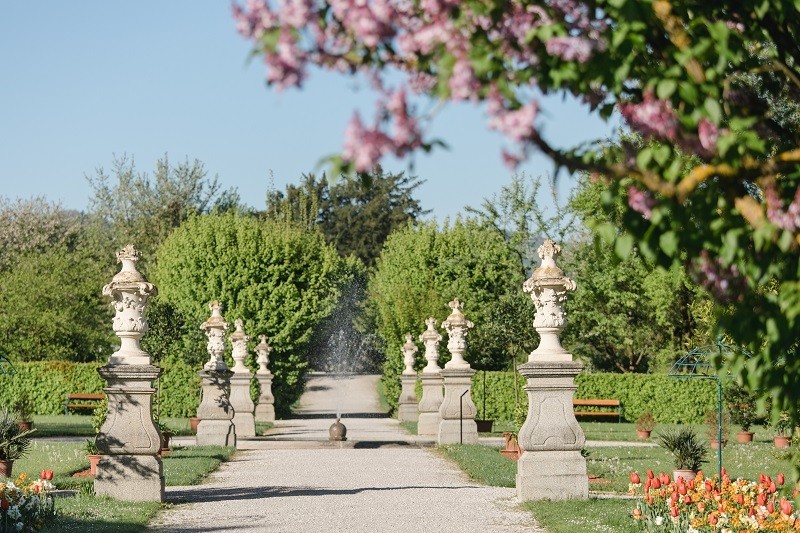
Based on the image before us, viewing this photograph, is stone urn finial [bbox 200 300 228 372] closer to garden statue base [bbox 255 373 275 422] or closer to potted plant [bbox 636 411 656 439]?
potted plant [bbox 636 411 656 439]

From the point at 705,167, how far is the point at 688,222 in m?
0.31

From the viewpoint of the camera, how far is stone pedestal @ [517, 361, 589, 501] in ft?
47.6

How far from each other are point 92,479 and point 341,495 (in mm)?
4044

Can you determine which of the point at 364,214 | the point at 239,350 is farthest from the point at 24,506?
the point at 364,214

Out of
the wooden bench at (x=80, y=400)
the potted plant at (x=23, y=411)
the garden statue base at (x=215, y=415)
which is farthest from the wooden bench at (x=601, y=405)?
the potted plant at (x=23, y=411)

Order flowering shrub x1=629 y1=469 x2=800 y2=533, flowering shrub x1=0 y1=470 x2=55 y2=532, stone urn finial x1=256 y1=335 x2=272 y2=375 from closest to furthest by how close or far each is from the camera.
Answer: flowering shrub x1=629 y1=469 x2=800 y2=533
flowering shrub x1=0 y1=470 x2=55 y2=532
stone urn finial x1=256 y1=335 x2=272 y2=375

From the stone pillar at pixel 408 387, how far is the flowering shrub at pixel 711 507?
25.8 metres

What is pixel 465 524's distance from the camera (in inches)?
488

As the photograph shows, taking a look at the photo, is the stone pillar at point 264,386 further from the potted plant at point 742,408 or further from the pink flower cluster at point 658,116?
the pink flower cluster at point 658,116

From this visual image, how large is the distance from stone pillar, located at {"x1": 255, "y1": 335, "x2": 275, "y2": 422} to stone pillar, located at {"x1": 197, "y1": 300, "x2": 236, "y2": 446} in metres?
13.6

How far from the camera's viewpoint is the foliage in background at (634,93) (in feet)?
14.1

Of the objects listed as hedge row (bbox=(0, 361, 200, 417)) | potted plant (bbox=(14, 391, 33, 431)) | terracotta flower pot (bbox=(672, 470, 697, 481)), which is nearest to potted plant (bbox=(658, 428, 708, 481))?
terracotta flower pot (bbox=(672, 470, 697, 481))

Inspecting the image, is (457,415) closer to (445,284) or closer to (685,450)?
(685,450)

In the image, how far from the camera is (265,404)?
134ft
